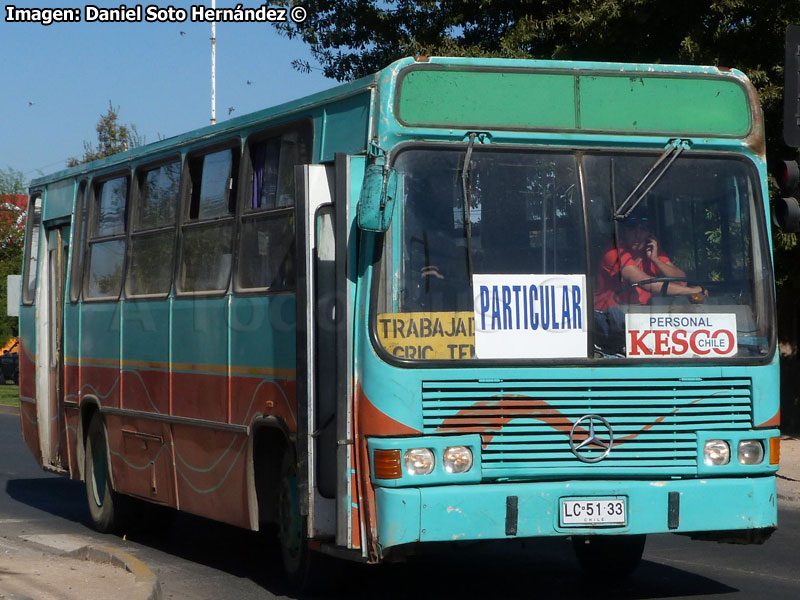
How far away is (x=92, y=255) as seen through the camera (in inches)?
501

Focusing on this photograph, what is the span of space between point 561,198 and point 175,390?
3.84 metres

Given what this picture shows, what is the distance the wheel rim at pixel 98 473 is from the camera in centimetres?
1263

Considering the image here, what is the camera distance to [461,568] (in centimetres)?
1011

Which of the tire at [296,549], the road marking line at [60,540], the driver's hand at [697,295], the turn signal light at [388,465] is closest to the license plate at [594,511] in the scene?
the turn signal light at [388,465]

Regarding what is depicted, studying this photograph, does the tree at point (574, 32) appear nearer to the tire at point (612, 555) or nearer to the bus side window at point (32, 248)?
the bus side window at point (32, 248)

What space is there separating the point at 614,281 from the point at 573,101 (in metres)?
1.07

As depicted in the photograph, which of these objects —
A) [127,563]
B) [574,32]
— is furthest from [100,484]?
[574,32]

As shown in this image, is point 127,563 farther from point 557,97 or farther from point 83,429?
point 557,97

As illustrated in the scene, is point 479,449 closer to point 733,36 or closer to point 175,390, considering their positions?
point 175,390

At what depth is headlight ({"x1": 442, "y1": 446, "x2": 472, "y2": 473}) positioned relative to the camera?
7684 millimetres

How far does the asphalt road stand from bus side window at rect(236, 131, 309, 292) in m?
1.93

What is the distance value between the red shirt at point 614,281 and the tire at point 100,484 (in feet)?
18.6

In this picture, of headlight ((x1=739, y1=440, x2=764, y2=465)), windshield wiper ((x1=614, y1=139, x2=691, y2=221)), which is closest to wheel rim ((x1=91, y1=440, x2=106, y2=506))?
windshield wiper ((x1=614, y1=139, x2=691, y2=221))

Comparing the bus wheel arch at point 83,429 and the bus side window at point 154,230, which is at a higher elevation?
the bus side window at point 154,230
